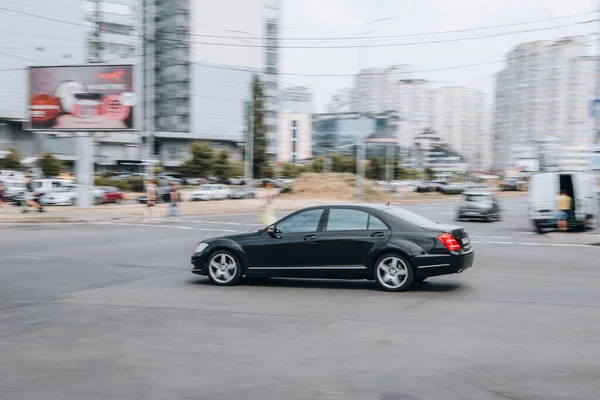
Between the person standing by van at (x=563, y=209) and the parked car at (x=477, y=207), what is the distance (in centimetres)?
788

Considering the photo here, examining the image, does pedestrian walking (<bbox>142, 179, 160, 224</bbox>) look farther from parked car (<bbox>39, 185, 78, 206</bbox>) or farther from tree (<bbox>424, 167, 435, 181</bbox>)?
tree (<bbox>424, 167, 435, 181</bbox>)

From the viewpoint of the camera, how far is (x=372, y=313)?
873cm

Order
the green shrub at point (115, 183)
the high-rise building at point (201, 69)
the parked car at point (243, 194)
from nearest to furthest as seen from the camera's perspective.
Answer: the parked car at point (243, 194)
the green shrub at point (115, 183)
the high-rise building at point (201, 69)

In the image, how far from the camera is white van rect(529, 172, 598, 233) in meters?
24.9

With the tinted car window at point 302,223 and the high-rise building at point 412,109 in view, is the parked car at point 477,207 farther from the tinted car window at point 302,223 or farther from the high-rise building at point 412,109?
the high-rise building at point 412,109

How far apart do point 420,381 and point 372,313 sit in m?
3.04

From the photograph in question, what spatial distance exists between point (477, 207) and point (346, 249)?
23.9 meters

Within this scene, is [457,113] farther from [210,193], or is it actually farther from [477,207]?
Result: [477,207]

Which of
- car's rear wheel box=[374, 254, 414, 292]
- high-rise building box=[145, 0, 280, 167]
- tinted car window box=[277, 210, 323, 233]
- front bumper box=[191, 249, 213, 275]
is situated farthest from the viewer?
high-rise building box=[145, 0, 280, 167]

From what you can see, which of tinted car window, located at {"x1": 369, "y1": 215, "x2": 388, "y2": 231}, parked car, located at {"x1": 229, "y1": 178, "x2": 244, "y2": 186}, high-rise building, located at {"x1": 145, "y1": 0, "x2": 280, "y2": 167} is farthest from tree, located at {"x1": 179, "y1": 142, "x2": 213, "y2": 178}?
tinted car window, located at {"x1": 369, "y1": 215, "x2": 388, "y2": 231}

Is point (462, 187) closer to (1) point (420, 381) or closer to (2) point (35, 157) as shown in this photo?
(2) point (35, 157)

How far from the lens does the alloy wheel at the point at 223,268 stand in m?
11.2

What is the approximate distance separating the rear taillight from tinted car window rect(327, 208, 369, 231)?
1218 mm

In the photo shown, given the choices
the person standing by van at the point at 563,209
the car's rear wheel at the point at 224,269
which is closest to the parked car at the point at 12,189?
the person standing by van at the point at 563,209
